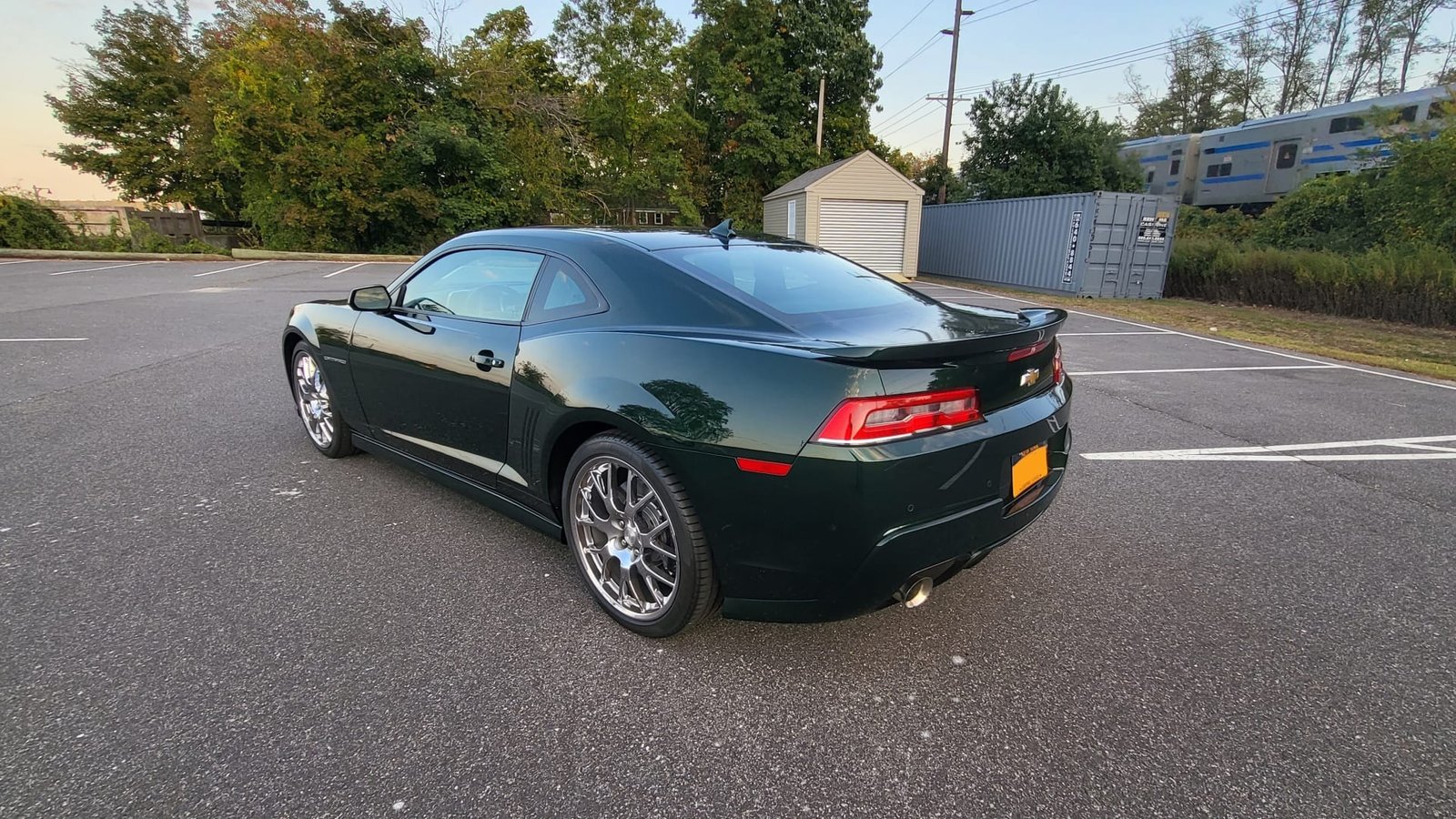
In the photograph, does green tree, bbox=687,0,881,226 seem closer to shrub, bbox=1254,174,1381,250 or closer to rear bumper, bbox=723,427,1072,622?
shrub, bbox=1254,174,1381,250

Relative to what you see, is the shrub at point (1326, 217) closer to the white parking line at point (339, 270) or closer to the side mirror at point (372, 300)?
the side mirror at point (372, 300)

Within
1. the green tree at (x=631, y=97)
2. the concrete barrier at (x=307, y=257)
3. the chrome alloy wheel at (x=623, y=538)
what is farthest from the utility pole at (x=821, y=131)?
the chrome alloy wheel at (x=623, y=538)

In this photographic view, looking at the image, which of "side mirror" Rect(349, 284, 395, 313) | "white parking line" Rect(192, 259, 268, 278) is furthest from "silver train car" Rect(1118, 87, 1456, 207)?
"white parking line" Rect(192, 259, 268, 278)

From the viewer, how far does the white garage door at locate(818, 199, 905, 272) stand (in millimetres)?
20828

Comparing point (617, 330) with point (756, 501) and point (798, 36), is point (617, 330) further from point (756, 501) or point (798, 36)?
point (798, 36)

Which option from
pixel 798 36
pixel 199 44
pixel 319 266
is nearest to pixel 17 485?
pixel 319 266

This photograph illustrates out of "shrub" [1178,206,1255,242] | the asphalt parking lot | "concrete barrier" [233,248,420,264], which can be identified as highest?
"shrub" [1178,206,1255,242]

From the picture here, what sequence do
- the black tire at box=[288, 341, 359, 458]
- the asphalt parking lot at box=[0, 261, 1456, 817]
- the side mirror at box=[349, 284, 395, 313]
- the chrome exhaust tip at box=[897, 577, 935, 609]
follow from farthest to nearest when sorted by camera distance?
the black tire at box=[288, 341, 359, 458], the side mirror at box=[349, 284, 395, 313], the chrome exhaust tip at box=[897, 577, 935, 609], the asphalt parking lot at box=[0, 261, 1456, 817]

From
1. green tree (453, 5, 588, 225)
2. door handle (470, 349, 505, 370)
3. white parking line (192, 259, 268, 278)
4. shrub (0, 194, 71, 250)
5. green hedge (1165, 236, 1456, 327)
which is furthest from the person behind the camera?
green tree (453, 5, 588, 225)

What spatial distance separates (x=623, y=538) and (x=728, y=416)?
0.70 meters

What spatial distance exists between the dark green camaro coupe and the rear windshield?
15mm

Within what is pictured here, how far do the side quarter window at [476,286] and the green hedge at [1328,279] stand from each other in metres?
16.3

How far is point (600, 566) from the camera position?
2.56 metres

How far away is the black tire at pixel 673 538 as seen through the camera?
85.5 inches
